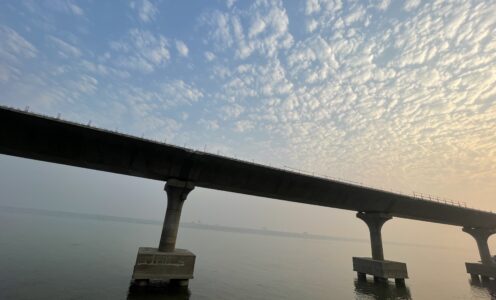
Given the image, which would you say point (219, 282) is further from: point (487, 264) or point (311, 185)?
point (487, 264)

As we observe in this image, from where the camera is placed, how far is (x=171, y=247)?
27.4 m

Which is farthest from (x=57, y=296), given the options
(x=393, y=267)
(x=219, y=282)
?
(x=393, y=267)

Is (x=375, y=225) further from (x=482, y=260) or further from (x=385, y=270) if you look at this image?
(x=482, y=260)

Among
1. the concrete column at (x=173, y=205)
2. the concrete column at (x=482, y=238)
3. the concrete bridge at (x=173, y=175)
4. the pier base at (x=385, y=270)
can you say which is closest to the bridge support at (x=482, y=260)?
the concrete column at (x=482, y=238)

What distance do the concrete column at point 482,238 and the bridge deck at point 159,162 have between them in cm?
2975

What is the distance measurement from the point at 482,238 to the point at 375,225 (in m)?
33.0

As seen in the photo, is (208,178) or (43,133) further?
(208,178)

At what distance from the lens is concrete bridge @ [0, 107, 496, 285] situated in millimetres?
23891

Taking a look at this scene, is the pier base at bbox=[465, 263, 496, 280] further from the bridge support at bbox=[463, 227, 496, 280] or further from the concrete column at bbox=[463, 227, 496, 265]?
the concrete column at bbox=[463, 227, 496, 265]

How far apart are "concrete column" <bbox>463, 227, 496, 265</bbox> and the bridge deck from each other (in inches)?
1171

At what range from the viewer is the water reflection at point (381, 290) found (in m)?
30.8

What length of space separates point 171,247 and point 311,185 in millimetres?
20377

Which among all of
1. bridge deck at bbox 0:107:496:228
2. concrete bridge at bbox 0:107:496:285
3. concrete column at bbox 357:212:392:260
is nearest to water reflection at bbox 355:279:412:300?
concrete bridge at bbox 0:107:496:285

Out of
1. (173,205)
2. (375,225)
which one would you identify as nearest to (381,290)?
(375,225)
